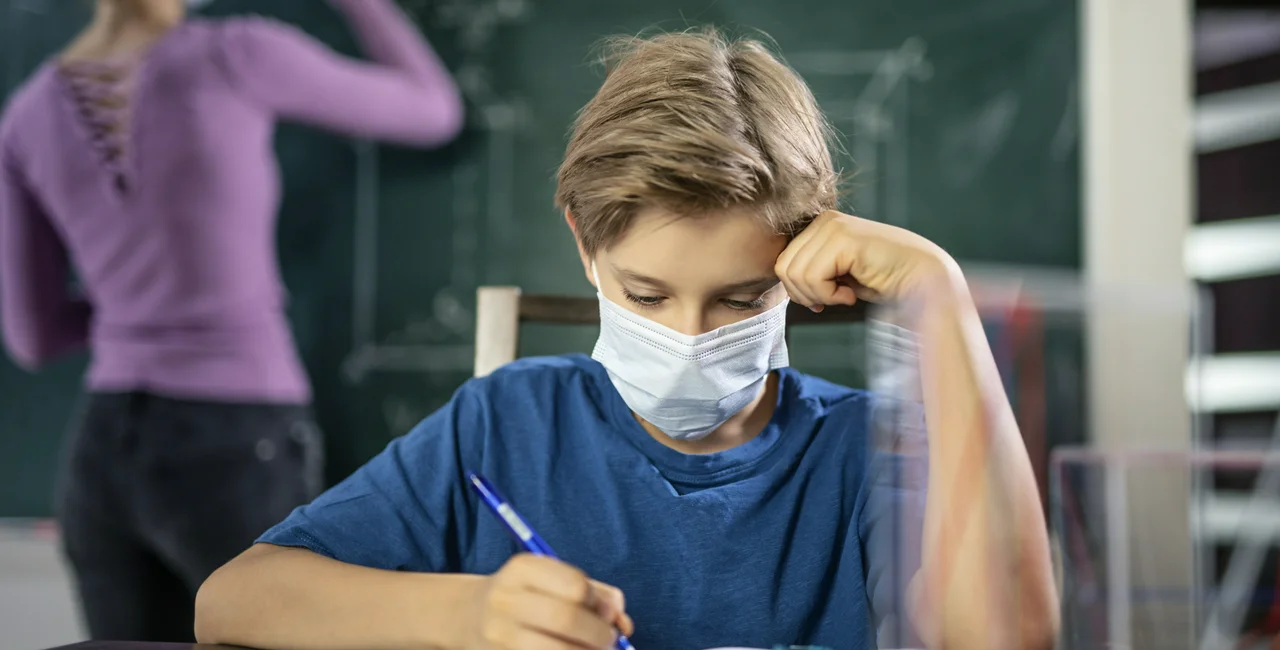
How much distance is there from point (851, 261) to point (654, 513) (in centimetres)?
28

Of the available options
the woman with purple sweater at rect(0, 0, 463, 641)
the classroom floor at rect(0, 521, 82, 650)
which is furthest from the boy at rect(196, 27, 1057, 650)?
the classroom floor at rect(0, 521, 82, 650)

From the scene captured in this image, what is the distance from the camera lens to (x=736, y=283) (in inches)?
28.9

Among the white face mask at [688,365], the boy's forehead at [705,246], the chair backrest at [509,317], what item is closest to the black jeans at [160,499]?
the chair backrest at [509,317]

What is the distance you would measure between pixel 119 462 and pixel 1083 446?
175 cm

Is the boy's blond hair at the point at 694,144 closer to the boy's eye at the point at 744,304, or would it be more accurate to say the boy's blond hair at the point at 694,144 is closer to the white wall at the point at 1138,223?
the boy's eye at the point at 744,304

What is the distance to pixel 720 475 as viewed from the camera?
2.68 ft

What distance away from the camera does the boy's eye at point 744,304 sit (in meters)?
0.76

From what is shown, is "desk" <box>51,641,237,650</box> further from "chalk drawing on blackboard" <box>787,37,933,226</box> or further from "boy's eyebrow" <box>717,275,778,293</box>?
"chalk drawing on blackboard" <box>787,37,933,226</box>

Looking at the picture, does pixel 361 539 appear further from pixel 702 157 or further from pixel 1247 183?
pixel 1247 183

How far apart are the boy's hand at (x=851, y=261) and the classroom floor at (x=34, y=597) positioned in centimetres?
191

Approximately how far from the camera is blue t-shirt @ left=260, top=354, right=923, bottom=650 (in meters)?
0.79

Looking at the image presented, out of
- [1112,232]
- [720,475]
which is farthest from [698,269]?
[1112,232]

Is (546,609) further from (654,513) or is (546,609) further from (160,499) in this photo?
(160,499)

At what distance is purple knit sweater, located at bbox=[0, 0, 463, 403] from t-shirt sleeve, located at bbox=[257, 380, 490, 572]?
Answer: 97 cm
